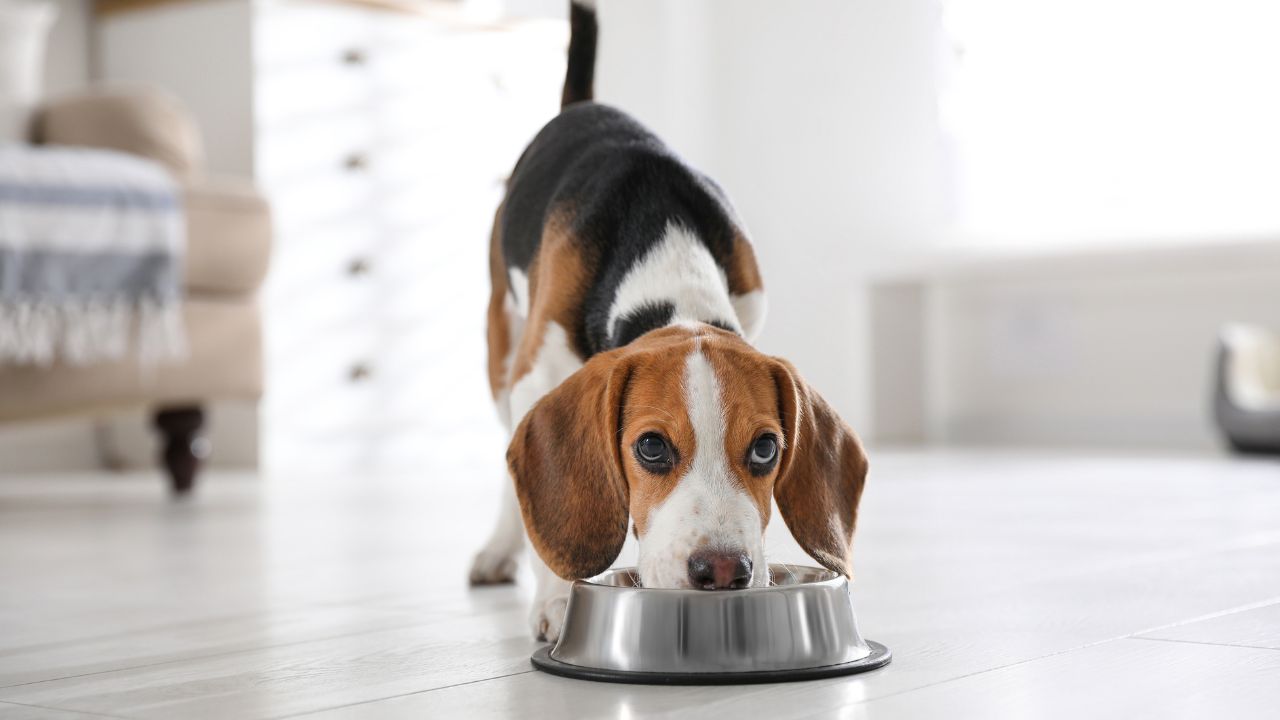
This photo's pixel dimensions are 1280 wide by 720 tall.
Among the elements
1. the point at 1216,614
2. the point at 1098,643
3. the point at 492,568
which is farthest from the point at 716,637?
the point at 492,568

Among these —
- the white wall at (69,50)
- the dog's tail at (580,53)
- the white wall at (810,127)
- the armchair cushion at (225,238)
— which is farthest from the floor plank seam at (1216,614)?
the white wall at (69,50)

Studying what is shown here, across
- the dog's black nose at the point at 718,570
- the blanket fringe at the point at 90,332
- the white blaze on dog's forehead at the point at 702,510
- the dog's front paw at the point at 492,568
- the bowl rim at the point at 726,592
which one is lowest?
the dog's front paw at the point at 492,568

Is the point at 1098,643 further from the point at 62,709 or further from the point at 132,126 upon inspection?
the point at 132,126

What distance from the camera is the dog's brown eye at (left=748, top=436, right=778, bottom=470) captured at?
1143mm

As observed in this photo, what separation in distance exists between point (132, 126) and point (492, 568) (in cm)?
233

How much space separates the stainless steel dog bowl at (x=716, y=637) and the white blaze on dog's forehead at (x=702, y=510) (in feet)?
0.08

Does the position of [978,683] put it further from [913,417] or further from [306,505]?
[913,417]

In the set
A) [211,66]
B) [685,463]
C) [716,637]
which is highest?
[211,66]

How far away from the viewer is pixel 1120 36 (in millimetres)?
5008

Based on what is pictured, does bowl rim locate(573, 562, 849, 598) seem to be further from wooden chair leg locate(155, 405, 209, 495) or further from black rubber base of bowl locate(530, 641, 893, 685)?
wooden chair leg locate(155, 405, 209, 495)

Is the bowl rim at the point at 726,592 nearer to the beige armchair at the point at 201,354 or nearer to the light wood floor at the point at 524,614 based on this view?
the light wood floor at the point at 524,614

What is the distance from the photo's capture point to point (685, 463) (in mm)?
1130

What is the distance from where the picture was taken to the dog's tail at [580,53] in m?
1.93

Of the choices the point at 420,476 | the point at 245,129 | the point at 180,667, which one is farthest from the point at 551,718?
the point at 245,129
